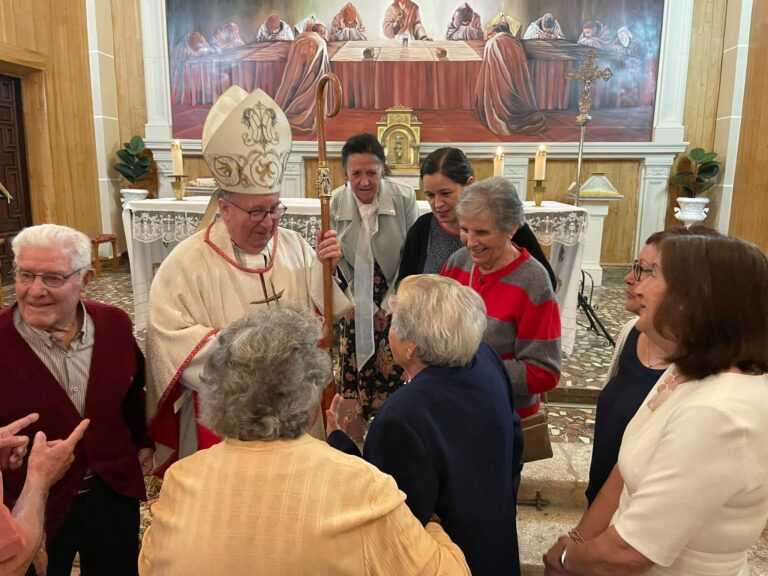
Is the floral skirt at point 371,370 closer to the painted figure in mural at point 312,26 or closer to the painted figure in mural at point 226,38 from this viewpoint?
the painted figure in mural at point 312,26

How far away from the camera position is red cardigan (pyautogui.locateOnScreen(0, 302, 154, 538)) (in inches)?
63.9

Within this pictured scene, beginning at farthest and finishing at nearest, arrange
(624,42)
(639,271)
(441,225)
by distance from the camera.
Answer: (624,42), (441,225), (639,271)

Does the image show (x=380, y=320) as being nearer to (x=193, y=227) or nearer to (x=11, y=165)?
(x=193, y=227)

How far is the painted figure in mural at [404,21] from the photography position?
8.00 metres

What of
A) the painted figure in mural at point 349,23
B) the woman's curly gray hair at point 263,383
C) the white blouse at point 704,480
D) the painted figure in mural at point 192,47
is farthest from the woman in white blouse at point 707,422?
the painted figure in mural at point 192,47

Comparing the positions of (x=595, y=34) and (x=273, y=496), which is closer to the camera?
(x=273, y=496)

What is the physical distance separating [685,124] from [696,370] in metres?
8.05

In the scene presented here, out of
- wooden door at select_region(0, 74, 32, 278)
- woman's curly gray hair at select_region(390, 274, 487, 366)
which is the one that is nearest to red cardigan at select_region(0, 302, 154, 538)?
woman's curly gray hair at select_region(390, 274, 487, 366)

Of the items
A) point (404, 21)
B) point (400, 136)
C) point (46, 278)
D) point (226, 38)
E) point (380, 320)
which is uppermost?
point (404, 21)

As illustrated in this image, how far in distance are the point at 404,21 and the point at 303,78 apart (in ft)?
5.22

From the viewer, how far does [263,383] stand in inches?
44.1

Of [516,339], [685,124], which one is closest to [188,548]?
[516,339]

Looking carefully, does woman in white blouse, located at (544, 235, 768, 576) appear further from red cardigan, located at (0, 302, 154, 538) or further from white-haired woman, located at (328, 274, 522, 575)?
red cardigan, located at (0, 302, 154, 538)

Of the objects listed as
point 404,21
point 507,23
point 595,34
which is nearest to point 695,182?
point 595,34
